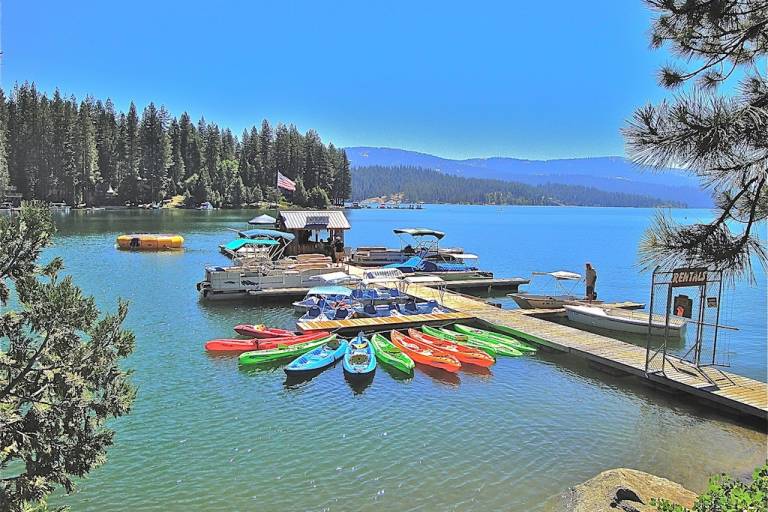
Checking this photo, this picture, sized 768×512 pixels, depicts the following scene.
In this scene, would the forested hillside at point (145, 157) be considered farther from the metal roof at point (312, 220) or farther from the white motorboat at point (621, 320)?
the white motorboat at point (621, 320)

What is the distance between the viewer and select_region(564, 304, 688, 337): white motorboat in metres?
24.7

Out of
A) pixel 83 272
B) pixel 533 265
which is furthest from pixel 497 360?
pixel 533 265

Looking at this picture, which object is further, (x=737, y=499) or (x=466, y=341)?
(x=466, y=341)

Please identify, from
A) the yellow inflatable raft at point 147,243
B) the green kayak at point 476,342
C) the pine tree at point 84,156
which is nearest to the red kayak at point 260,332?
the green kayak at point 476,342

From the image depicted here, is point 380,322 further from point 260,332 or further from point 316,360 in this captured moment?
point 316,360

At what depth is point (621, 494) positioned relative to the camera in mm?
9898

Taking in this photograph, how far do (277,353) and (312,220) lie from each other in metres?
21.6

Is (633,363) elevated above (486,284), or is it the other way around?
(633,363)

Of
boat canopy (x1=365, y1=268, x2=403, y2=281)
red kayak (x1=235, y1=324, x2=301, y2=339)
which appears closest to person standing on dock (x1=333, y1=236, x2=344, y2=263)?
boat canopy (x1=365, y1=268, x2=403, y2=281)

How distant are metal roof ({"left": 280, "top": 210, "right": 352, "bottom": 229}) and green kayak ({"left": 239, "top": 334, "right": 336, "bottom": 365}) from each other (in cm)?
1989

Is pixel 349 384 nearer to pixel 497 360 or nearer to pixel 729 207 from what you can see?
pixel 497 360

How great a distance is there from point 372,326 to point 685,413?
1200 cm

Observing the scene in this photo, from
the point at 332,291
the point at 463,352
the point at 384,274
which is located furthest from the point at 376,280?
the point at 463,352

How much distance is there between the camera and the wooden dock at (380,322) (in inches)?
902
